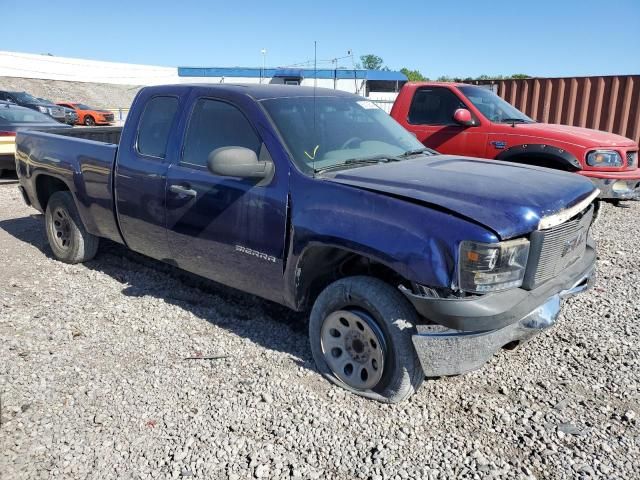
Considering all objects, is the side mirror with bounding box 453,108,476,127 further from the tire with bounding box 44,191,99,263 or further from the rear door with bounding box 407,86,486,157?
the tire with bounding box 44,191,99,263

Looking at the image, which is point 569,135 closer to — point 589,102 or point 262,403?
point 589,102

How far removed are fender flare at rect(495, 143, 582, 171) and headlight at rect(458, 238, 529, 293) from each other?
15.1 feet

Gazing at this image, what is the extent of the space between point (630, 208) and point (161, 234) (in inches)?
313

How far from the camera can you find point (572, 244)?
3359 mm

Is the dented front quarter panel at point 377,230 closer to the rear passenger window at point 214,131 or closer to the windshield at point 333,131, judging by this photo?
the windshield at point 333,131

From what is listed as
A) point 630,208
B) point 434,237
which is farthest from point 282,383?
point 630,208

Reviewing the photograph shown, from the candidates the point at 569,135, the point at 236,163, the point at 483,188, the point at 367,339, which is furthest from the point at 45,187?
the point at 569,135

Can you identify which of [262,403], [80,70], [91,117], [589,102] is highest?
[80,70]

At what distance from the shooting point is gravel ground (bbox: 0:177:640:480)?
2779 mm

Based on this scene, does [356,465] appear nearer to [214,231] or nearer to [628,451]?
[628,451]

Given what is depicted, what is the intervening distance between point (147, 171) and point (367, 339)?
2.32 m

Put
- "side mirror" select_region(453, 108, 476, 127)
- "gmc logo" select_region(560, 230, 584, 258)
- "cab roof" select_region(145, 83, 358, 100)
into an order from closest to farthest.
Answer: "gmc logo" select_region(560, 230, 584, 258), "cab roof" select_region(145, 83, 358, 100), "side mirror" select_region(453, 108, 476, 127)

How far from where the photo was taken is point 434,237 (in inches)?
110

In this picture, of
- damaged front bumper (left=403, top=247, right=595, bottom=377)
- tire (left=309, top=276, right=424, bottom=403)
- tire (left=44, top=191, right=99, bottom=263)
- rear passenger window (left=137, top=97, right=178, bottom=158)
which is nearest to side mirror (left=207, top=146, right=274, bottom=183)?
tire (left=309, top=276, right=424, bottom=403)
